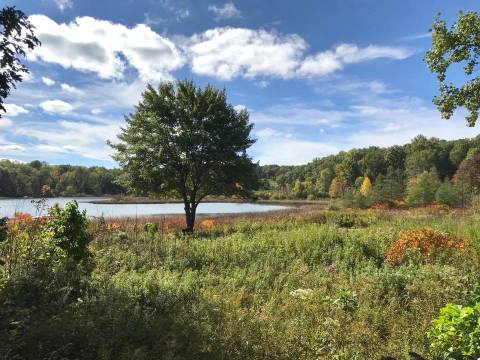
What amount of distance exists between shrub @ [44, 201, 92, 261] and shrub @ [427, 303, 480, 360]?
7175mm

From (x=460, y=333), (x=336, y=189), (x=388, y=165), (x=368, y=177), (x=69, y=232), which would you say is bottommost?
(x=460, y=333)

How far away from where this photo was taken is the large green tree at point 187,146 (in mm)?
20406

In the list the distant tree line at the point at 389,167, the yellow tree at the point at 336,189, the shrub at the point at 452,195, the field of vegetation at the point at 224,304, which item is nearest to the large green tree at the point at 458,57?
the field of vegetation at the point at 224,304

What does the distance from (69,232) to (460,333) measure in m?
7.62

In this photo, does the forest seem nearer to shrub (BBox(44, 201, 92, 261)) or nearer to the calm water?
the calm water

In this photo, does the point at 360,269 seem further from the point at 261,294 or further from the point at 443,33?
the point at 443,33

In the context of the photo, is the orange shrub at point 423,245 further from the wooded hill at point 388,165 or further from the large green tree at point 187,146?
the wooded hill at point 388,165

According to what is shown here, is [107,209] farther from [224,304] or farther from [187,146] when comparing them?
[224,304]

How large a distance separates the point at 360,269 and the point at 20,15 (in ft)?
30.6

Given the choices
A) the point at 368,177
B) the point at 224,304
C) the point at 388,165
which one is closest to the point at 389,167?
the point at 368,177

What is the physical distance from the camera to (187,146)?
20.6 meters

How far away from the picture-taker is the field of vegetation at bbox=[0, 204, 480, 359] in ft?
15.6

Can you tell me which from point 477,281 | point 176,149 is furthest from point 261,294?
point 176,149

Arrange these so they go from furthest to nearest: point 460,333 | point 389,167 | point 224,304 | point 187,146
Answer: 1. point 389,167
2. point 187,146
3. point 224,304
4. point 460,333
